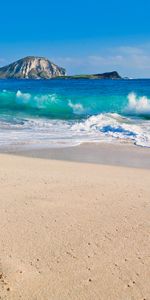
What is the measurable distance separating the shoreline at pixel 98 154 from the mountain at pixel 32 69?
126004 millimetres

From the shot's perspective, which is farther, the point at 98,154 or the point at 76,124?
the point at 76,124

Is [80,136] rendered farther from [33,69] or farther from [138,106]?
[33,69]

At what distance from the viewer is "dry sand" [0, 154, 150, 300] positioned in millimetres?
3193

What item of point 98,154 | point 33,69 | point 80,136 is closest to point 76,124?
point 80,136

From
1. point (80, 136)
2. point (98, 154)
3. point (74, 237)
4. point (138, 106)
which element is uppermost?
point (74, 237)

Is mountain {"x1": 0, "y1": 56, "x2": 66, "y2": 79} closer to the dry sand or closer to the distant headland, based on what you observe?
the distant headland

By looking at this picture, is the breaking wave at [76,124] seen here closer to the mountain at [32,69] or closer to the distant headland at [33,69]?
the distant headland at [33,69]

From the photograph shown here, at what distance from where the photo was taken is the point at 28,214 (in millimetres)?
4582

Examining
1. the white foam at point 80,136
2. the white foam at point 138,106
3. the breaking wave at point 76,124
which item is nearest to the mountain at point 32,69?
the breaking wave at point 76,124

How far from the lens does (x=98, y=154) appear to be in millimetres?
9422

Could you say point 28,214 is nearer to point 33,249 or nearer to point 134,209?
point 33,249

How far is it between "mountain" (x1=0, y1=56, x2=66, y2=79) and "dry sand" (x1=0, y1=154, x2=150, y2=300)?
131m

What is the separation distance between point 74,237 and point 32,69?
13648 cm

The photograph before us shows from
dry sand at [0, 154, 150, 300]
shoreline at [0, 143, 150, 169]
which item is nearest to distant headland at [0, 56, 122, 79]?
shoreline at [0, 143, 150, 169]
